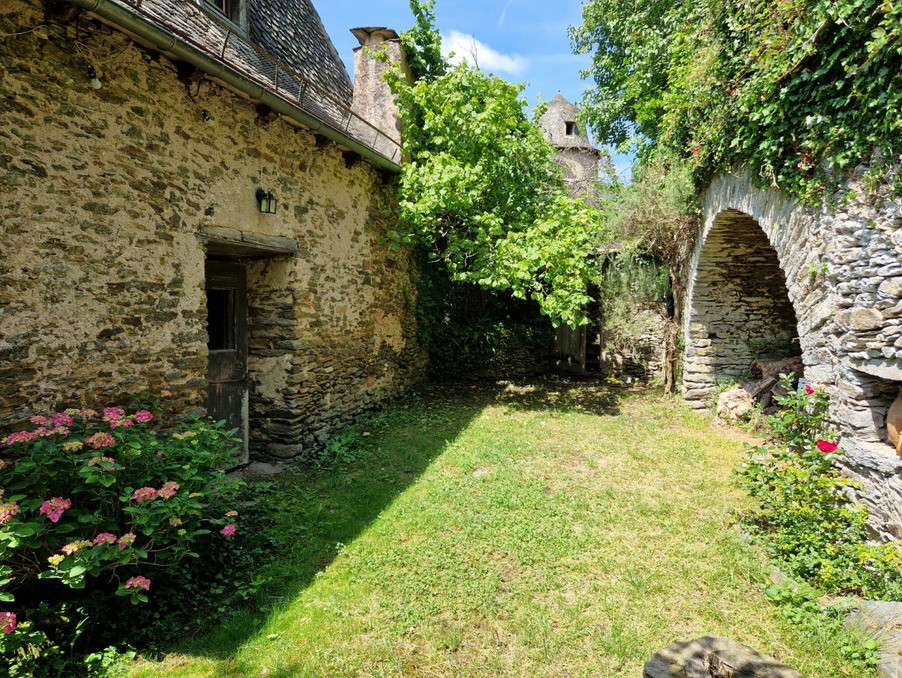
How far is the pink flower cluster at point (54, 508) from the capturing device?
2.37 metres

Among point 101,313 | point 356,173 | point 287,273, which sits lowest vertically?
point 101,313

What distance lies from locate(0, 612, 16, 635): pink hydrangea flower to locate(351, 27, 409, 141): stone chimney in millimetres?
7409

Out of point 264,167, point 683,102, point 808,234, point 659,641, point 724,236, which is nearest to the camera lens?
point 659,641

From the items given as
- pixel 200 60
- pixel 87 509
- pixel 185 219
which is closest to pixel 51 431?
pixel 87 509

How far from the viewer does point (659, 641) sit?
2730 mm

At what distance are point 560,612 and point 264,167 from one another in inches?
200

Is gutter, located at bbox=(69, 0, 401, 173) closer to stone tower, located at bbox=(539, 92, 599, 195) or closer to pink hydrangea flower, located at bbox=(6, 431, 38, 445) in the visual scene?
pink hydrangea flower, located at bbox=(6, 431, 38, 445)

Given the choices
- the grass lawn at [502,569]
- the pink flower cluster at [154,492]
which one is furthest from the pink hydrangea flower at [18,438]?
the grass lawn at [502,569]

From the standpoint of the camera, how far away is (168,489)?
276 centimetres

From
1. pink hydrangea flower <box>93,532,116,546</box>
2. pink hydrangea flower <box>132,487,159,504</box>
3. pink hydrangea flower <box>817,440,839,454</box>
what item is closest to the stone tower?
pink hydrangea flower <box>817,440,839,454</box>

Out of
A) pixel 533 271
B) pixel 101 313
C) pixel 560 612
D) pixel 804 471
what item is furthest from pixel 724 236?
pixel 101 313

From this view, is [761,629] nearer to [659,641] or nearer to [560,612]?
[659,641]

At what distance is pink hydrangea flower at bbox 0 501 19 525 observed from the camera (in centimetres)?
225

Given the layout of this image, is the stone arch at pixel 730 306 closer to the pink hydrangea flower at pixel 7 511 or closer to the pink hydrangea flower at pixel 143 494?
the pink hydrangea flower at pixel 143 494
